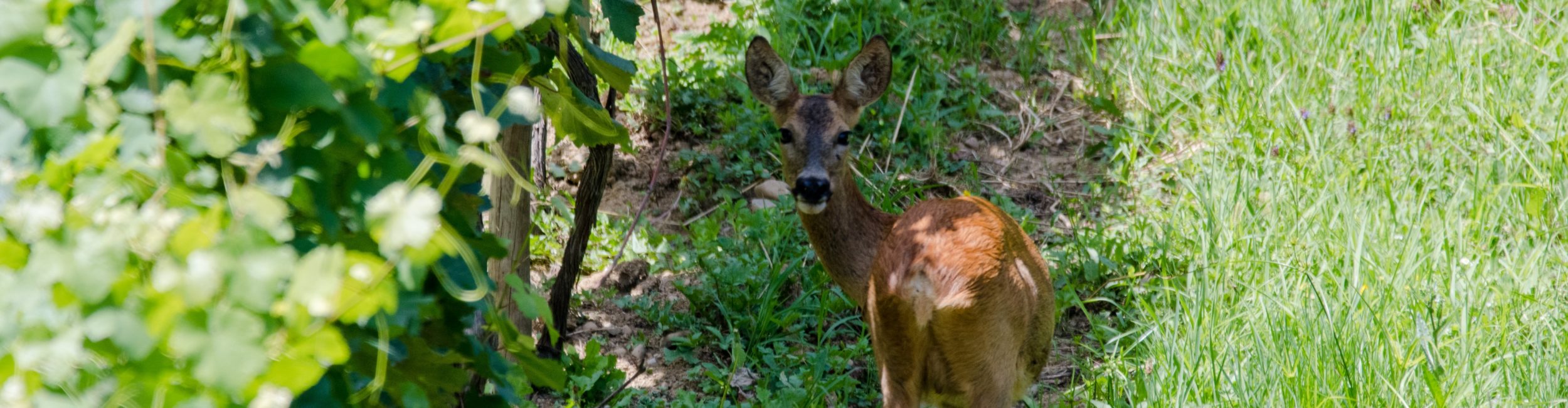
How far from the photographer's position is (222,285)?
1.10 meters

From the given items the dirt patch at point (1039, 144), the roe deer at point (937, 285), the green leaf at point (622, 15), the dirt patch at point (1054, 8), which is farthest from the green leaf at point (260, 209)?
the dirt patch at point (1054, 8)

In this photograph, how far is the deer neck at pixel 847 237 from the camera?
4262 millimetres

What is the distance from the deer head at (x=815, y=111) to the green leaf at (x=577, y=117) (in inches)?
69.4

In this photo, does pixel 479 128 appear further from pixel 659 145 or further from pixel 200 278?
pixel 659 145

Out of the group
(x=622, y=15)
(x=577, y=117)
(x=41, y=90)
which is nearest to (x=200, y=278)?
(x=41, y=90)

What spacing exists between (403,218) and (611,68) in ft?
4.48

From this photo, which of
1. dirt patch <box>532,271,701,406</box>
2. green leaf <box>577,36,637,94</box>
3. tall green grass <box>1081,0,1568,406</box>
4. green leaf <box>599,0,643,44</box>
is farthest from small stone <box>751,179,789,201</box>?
green leaf <box>577,36,637,94</box>

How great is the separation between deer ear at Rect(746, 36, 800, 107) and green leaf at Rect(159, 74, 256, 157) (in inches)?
139

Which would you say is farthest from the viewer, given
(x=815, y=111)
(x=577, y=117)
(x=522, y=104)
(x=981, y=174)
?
(x=981, y=174)

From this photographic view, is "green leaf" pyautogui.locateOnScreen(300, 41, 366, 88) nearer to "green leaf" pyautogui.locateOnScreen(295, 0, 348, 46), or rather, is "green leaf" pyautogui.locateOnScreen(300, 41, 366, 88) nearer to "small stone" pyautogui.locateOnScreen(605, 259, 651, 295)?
"green leaf" pyautogui.locateOnScreen(295, 0, 348, 46)

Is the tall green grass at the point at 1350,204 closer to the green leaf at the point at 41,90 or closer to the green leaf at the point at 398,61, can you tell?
the green leaf at the point at 398,61

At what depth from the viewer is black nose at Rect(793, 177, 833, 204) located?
166 inches

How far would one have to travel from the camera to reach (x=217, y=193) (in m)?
1.28

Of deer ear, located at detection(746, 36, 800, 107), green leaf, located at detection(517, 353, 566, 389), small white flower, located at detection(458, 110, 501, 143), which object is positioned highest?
small white flower, located at detection(458, 110, 501, 143)
